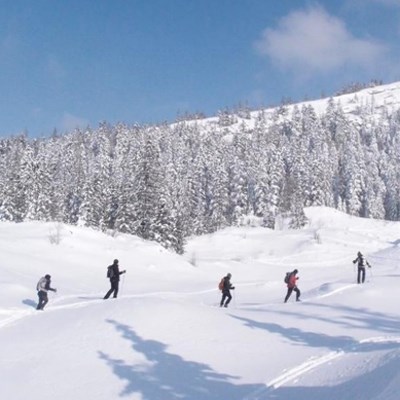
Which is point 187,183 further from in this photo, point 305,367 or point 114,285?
point 305,367

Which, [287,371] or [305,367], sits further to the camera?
[305,367]

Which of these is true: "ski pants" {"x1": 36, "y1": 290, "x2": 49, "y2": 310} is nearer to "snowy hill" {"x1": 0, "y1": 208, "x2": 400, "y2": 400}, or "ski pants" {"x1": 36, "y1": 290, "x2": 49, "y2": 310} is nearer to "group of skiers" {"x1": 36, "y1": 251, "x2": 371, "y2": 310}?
"group of skiers" {"x1": 36, "y1": 251, "x2": 371, "y2": 310}

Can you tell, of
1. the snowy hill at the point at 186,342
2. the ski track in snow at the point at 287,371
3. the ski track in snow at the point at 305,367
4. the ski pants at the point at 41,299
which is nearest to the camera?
the ski track in snow at the point at 305,367

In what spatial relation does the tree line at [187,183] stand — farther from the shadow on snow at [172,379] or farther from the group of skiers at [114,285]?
the shadow on snow at [172,379]

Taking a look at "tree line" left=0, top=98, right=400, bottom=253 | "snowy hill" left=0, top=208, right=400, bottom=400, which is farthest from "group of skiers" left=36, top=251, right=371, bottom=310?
"tree line" left=0, top=98, right=400, bottom=253

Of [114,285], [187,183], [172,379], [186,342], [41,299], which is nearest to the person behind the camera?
[172,379]

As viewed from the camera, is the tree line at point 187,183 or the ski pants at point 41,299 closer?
the ski pants at point 41,299

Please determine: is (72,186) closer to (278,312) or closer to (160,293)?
(160,293)

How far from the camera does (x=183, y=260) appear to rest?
3734 cm

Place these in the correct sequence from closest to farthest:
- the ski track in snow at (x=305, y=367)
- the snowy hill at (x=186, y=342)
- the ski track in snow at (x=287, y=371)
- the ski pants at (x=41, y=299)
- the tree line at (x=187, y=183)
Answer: the ski track in snow at (x=305, y=367)
the ski track in snow at (x=287, y=371)
the snowy hill at (x=186, y=342)
the ski pants at (x=41, y=299)
the tree line at (x=187, y=183)

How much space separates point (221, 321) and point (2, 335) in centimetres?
582

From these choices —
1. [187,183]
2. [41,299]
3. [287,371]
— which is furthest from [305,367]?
[187,183]

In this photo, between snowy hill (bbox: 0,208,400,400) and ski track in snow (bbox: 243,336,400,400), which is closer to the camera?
ski track in snow (bbox: 243,336,400,400)

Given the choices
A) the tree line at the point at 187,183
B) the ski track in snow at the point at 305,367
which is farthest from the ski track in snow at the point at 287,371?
the tree line at the point at 187,183
